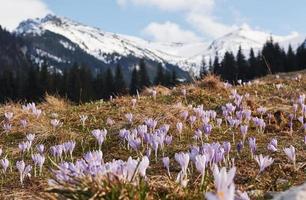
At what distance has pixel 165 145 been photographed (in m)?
7.09

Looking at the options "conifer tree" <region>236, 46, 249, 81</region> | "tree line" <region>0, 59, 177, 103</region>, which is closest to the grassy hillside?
"tree line" <region>0, 59, 177, 103</region>

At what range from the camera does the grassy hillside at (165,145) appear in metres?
3.43

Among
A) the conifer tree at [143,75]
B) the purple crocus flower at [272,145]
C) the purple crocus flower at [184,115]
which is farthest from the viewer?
the conifer tree at [143,75]

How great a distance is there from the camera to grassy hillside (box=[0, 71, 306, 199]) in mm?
3428

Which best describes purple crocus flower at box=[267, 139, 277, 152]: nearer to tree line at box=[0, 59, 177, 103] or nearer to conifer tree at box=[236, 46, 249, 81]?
tree line at box=[0, 59, 177, 103]

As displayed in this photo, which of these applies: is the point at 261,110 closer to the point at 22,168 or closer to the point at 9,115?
the point at 9,115

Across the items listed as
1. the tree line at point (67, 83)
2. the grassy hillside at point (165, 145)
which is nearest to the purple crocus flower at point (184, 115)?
the grassy hillside at point (165, 145)

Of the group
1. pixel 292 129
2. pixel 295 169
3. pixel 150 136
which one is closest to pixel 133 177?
pixel 295 169

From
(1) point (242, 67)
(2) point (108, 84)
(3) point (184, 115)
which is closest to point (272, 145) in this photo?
(3) point (184, 115)

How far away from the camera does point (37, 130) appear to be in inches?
333

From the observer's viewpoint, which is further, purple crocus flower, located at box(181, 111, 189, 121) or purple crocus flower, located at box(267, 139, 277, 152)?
purple crocus flower, located at box(181, 111, 189, 121)

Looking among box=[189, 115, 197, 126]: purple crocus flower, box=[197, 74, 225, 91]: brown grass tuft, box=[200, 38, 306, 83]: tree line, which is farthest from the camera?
box=[200, 38, 306, 83]: tree line

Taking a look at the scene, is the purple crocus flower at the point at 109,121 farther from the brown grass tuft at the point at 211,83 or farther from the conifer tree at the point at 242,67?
the conifer tree at the point at 242,67

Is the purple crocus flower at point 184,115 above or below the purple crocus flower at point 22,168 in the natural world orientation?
above
